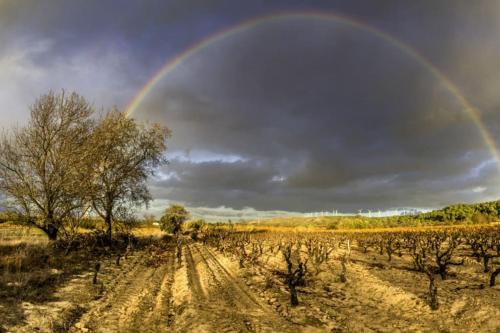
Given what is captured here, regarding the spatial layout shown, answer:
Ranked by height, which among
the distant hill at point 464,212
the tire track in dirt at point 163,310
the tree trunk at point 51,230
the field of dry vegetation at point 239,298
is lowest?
the tire track in dirt at point 163,310

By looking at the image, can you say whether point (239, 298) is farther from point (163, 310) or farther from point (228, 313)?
point (163, 310)

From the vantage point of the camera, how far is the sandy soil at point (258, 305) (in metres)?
11.5

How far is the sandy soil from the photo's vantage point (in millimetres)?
11516

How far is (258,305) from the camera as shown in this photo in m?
14.1

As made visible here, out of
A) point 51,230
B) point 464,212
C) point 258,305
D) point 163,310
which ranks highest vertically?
point 464,212

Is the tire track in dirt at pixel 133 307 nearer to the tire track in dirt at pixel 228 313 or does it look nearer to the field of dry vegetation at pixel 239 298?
the field of dry vegetation at pixel 239 298

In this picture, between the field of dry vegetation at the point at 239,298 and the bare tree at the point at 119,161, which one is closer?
the field of dry vegetation at the point at 239,298

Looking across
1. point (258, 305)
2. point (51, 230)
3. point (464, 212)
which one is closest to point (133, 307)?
point (258, 305)

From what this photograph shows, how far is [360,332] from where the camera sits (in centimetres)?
1119

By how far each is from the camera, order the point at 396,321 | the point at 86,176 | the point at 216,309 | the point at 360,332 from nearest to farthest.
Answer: the point at 360,332
the point at 396,321
the point at 216,309
the point at 86,176

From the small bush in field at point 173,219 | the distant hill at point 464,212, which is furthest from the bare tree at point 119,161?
the distant hill at point 464,212

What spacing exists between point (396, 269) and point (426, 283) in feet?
17.0

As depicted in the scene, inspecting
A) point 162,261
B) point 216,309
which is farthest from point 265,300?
point 162,261

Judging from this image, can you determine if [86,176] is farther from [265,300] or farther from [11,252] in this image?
[265,300]
